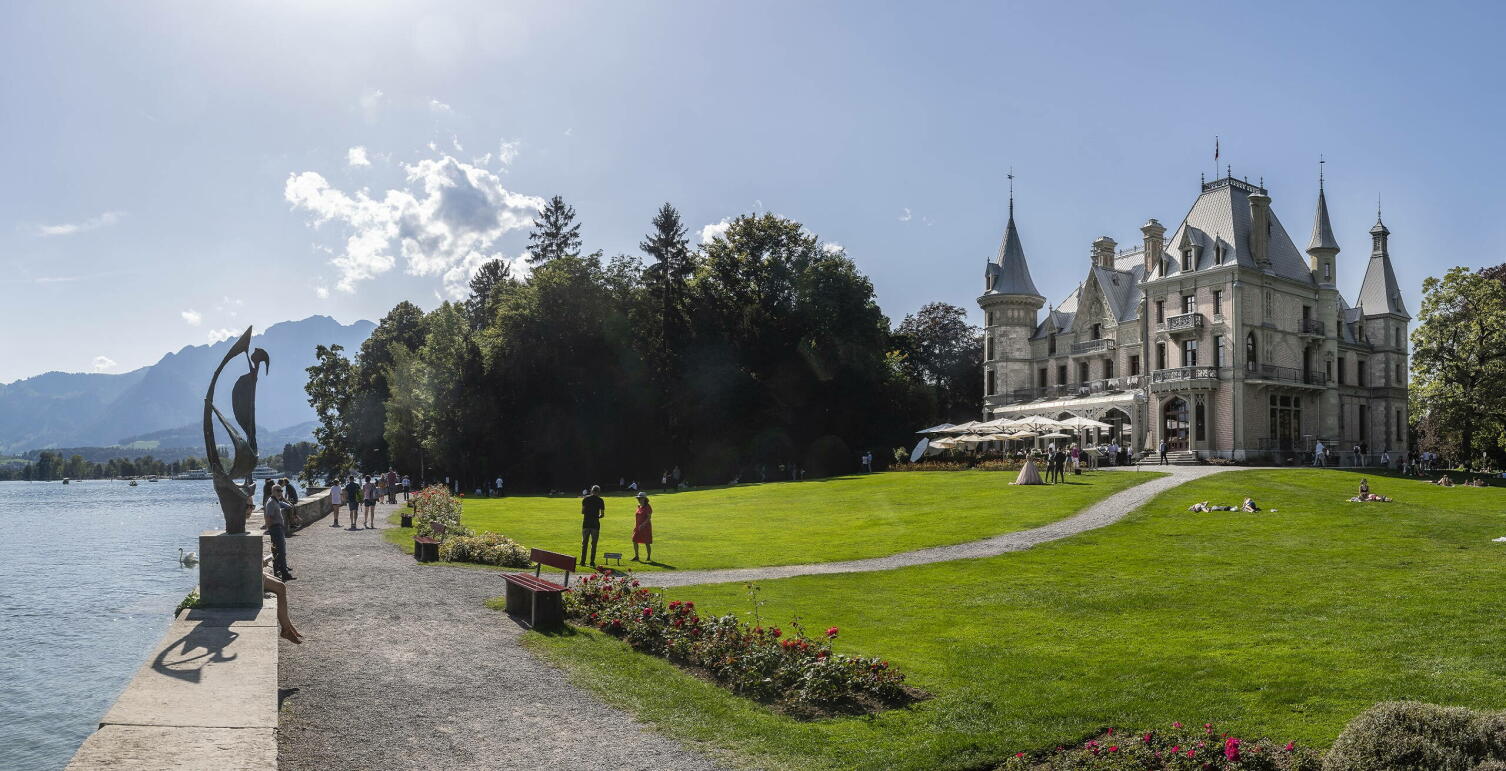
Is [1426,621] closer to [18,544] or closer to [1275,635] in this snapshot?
[1275,635]

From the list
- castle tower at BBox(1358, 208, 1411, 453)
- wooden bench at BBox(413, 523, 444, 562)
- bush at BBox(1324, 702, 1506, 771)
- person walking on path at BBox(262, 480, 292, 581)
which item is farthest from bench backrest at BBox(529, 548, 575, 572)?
castle tower at BBox(1358, 208, 1411, 453)

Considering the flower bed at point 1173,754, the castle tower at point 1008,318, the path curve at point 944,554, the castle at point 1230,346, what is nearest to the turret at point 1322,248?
the castle at point 1230,346

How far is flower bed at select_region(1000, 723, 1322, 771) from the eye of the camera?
8.68 metres

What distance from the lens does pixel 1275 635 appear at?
1310cm

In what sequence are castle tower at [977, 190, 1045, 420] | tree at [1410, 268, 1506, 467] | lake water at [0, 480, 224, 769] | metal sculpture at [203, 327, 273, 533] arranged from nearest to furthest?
metal sculpture at [203, 327, 273, 533] < lake water at [0, 480, 224, 769] < tree at [1410, 268, 1506, 467] < castle tower at [977, 190, 1045, 420]

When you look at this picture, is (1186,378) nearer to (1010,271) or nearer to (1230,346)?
(1230,346)

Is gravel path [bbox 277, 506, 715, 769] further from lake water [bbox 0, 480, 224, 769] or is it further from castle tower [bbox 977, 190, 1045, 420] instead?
castle tower [bbox 977, 190, 1045, 420]

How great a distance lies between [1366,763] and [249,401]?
14.6 meters

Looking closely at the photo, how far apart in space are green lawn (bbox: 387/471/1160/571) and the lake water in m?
7.33

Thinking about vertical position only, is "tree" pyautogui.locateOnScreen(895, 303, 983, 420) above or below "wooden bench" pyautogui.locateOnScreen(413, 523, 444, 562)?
above

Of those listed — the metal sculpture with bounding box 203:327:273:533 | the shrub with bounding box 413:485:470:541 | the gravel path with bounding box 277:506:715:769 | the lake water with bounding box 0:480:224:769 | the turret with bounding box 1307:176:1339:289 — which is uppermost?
the turret with bounding box 1307:176:1339:289

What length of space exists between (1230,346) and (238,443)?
173ft

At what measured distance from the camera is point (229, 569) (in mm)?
12672

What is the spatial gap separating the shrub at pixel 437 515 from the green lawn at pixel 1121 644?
39.9 ft
